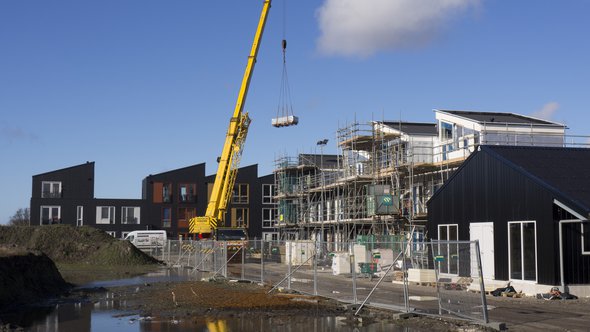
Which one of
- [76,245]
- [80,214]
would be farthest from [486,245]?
[80,214]

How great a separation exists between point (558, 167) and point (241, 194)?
58705mm

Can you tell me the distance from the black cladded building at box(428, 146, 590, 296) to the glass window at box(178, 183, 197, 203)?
54474 mm

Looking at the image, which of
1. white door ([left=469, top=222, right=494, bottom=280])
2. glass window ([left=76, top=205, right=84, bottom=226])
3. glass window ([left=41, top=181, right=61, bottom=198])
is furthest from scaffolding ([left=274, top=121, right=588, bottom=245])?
glass window ([left=41, top=181, right=61, bottom=198])

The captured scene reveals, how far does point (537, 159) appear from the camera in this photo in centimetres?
2386

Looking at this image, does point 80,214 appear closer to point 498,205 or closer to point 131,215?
point 131,215

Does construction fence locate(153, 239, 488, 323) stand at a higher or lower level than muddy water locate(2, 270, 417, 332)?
higher

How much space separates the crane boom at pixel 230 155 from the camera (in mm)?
48469

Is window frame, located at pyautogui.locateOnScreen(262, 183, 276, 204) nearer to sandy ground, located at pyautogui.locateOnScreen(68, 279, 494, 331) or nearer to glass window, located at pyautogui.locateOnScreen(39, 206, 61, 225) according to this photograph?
glass window, located at pyautogui.locateOnScreen(39, 206, 61, 225)

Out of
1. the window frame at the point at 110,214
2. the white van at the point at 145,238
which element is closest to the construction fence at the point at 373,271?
the white van at the point at 145,238

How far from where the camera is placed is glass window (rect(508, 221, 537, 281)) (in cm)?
2175

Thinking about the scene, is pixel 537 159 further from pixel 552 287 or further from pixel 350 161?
pixel 350 161

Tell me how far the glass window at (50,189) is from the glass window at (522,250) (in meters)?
65.5

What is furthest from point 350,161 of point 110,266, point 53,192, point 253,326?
point 53,192

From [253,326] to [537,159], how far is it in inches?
505
